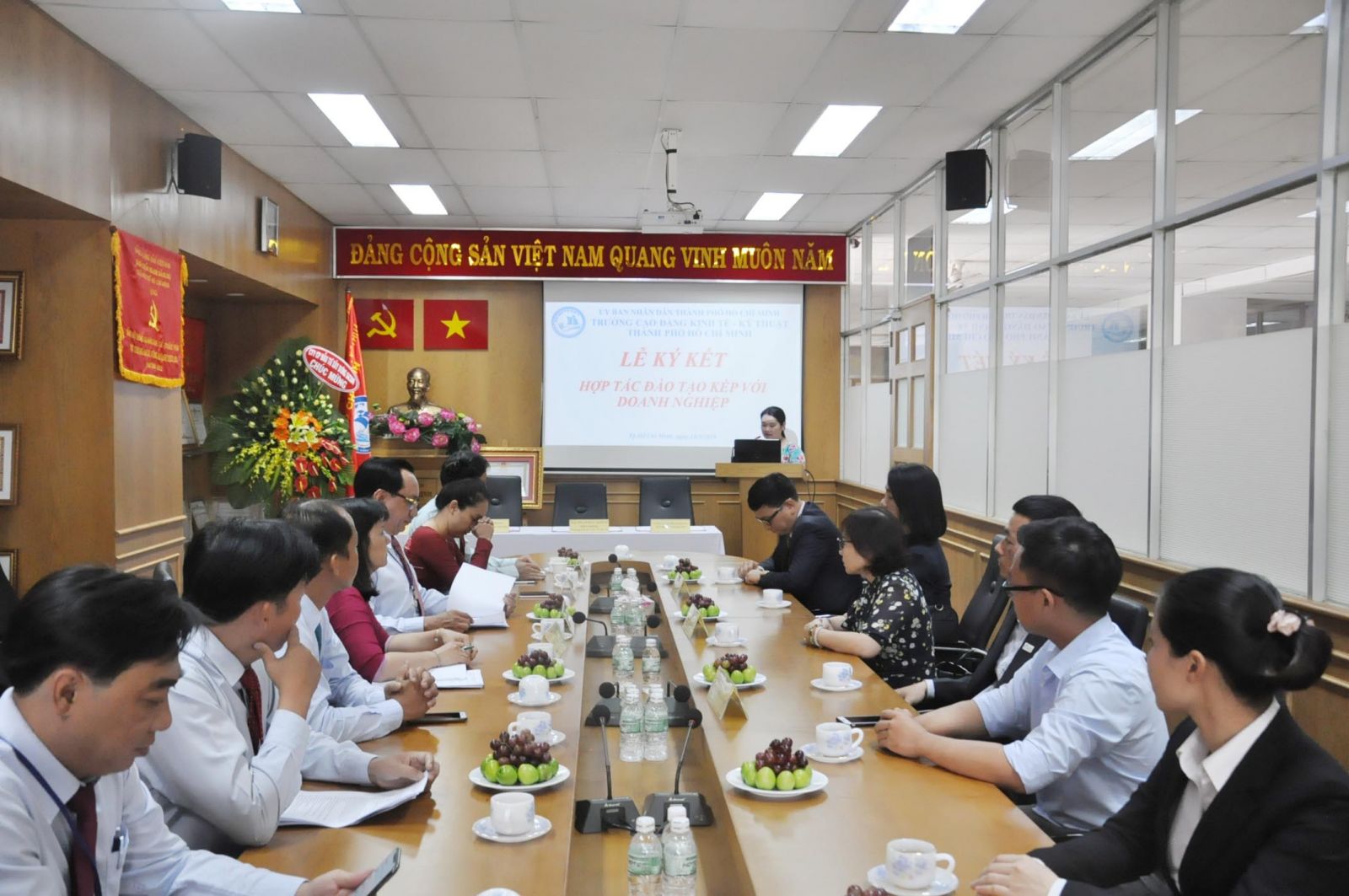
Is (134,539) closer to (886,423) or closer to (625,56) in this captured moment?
(625,56)

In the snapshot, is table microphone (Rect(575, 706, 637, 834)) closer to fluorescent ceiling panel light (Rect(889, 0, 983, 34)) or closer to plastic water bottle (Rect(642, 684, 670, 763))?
plastic water bottle (Rect(642, 684, 670, 763))

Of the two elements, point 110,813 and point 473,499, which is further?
point 473,499

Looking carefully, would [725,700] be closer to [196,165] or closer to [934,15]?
[934,15]

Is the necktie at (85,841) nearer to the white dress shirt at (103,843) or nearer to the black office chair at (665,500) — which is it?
the white dress shirt at (103,843)

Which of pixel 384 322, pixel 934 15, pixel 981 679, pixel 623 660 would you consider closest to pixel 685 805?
pixel 623 660

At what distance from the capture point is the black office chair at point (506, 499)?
25.8 ft

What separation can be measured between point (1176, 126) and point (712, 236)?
5284 millimetres

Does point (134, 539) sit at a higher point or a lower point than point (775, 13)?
lower

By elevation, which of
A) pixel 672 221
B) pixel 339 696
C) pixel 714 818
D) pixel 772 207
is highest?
pixel 772 207

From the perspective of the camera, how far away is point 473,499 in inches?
175

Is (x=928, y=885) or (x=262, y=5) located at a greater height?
(x=262, y=5)

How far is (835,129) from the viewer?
598 centimetres

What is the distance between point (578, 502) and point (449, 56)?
13.4ft

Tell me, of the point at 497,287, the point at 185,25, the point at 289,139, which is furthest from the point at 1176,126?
the point at 497,287
